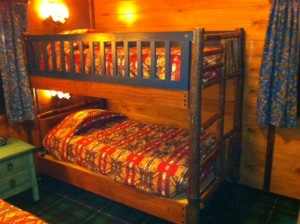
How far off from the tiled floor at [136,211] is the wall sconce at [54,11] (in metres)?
1.91

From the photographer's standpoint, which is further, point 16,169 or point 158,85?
point 16,169

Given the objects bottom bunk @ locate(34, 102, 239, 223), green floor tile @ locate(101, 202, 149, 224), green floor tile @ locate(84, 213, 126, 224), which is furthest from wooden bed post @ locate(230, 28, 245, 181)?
green floor tile @ locate(84, 213, 126, 224)

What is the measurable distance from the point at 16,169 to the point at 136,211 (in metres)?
1.18

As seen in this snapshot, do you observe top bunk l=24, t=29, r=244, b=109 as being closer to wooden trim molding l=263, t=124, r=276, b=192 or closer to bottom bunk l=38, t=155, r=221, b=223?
wooden trim molding l=263, t=124, r=276, b=192

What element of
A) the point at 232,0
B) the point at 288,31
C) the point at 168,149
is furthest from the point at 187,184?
the point at 232,0

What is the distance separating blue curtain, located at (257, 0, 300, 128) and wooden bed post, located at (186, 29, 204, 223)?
93 cm

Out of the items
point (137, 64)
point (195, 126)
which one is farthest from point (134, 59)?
point (195, 126)

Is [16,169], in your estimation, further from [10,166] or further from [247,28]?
[247,28]

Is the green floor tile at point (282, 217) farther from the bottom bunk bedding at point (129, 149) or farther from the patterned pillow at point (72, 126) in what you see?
the patterned pillow at point (72, 126)

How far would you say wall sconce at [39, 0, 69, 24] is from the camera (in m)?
3.22

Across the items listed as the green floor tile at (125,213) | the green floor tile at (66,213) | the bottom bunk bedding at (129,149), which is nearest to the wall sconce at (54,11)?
the bottom bunk bedding at (129,149)

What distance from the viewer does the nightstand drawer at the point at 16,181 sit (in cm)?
260

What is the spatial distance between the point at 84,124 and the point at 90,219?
0.97 m

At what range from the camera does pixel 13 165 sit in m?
2.65
